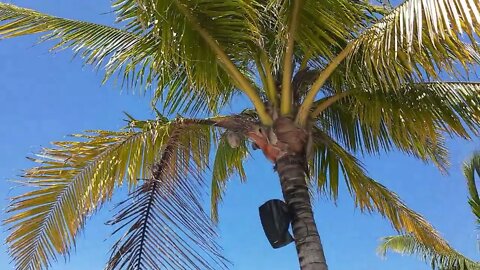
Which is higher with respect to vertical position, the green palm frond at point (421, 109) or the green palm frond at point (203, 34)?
the green palm frond at point (203, 34)

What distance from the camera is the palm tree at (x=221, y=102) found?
5641 mm

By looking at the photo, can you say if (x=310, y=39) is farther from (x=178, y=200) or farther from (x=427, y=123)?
(x=178, y=200)

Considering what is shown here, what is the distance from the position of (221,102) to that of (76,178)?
1.82 meters

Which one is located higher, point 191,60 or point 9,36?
point 9,36

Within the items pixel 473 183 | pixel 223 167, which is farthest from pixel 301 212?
pixel 473 183

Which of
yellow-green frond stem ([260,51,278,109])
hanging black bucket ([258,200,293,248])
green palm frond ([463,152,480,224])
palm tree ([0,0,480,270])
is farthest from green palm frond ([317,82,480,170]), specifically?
green palm frond ([463,152,480,224])

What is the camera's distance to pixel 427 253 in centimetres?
1298

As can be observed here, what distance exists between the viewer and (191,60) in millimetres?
5938

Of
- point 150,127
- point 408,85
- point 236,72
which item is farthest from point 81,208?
point 408,85

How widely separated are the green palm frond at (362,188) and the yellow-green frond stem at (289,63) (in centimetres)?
113

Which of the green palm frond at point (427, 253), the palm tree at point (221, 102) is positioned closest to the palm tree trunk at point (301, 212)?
the palm tree at point (221, 102)

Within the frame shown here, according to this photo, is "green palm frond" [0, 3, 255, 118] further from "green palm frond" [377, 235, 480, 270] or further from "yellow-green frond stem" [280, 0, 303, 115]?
"green palm frond" [377, 235, 480, 270]

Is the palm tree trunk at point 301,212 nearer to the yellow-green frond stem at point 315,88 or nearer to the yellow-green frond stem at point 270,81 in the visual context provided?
the yellow-green frond stem at point 315,88

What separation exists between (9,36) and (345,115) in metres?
3.81
